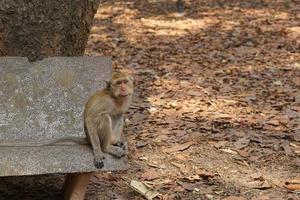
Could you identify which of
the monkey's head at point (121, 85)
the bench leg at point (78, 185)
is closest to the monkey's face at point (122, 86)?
the monkey's head at point (121, 85)

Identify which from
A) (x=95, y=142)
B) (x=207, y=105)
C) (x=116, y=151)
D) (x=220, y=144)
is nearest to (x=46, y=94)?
(x=95, y=142)

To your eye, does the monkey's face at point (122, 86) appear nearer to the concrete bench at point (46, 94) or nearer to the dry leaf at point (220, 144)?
the concrete bench at point (46, 94)

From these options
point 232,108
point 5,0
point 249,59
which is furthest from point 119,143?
point 249,59

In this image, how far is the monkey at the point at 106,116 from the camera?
4.43m

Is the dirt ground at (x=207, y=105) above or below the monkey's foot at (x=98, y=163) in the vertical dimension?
below

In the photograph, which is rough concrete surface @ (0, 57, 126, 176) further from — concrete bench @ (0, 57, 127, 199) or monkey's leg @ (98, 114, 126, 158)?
monkey's leg @ (98, 114, 126, 158)

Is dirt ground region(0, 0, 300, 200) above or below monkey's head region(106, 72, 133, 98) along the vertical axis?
below

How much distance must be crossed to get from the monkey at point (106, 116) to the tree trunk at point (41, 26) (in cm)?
154

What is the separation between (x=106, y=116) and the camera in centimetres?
455

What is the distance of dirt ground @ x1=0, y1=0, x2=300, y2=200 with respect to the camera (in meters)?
5.29

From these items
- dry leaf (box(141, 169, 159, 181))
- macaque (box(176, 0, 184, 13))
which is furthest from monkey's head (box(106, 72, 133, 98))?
macaque (box(176, 0, 184, 13))

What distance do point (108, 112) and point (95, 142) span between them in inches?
10.7

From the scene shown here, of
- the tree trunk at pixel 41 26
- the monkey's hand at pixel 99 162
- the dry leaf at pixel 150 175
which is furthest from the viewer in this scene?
the tree trunk at pixel 41 26

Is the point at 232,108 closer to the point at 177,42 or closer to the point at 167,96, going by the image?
the point at 167,96
